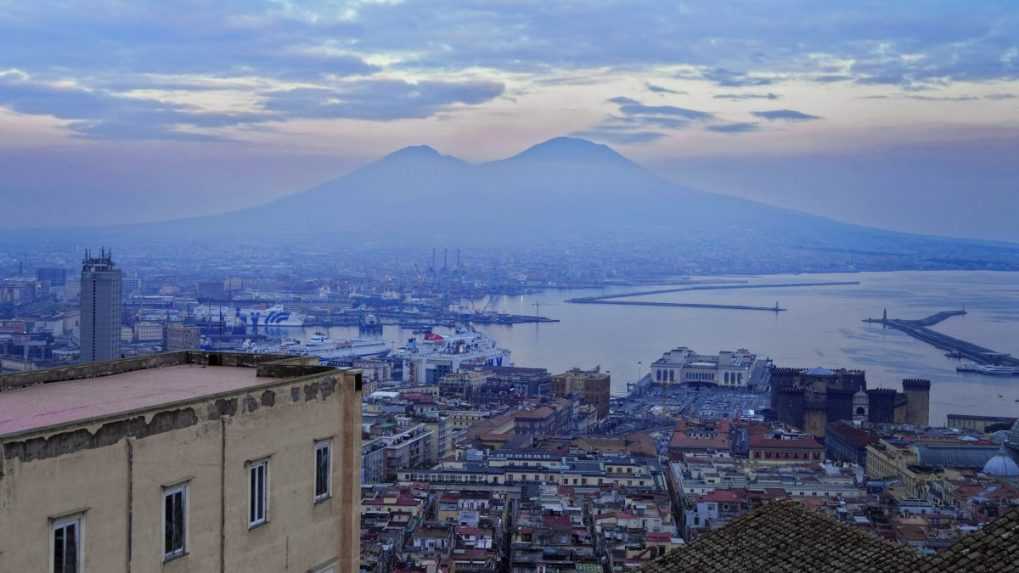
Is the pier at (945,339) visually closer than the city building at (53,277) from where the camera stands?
Yes

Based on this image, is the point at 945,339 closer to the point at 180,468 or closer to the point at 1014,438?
the point at 1014,438

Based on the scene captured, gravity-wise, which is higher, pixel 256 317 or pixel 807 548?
pixel 807 548

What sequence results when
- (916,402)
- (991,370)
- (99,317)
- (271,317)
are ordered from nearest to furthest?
(916,402), (99,317), (991,370), (271,317)

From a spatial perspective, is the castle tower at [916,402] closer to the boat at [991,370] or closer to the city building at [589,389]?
the city building at [589,389]

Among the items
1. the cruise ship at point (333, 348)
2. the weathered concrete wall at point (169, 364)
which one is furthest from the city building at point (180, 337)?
the weathered concrete wall at point (169, 364)

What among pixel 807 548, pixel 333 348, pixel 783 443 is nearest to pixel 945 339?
pixel 333 348

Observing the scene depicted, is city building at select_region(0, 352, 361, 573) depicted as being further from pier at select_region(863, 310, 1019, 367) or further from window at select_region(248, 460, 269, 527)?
pier at select_region(863, 310, 1019, 367)
